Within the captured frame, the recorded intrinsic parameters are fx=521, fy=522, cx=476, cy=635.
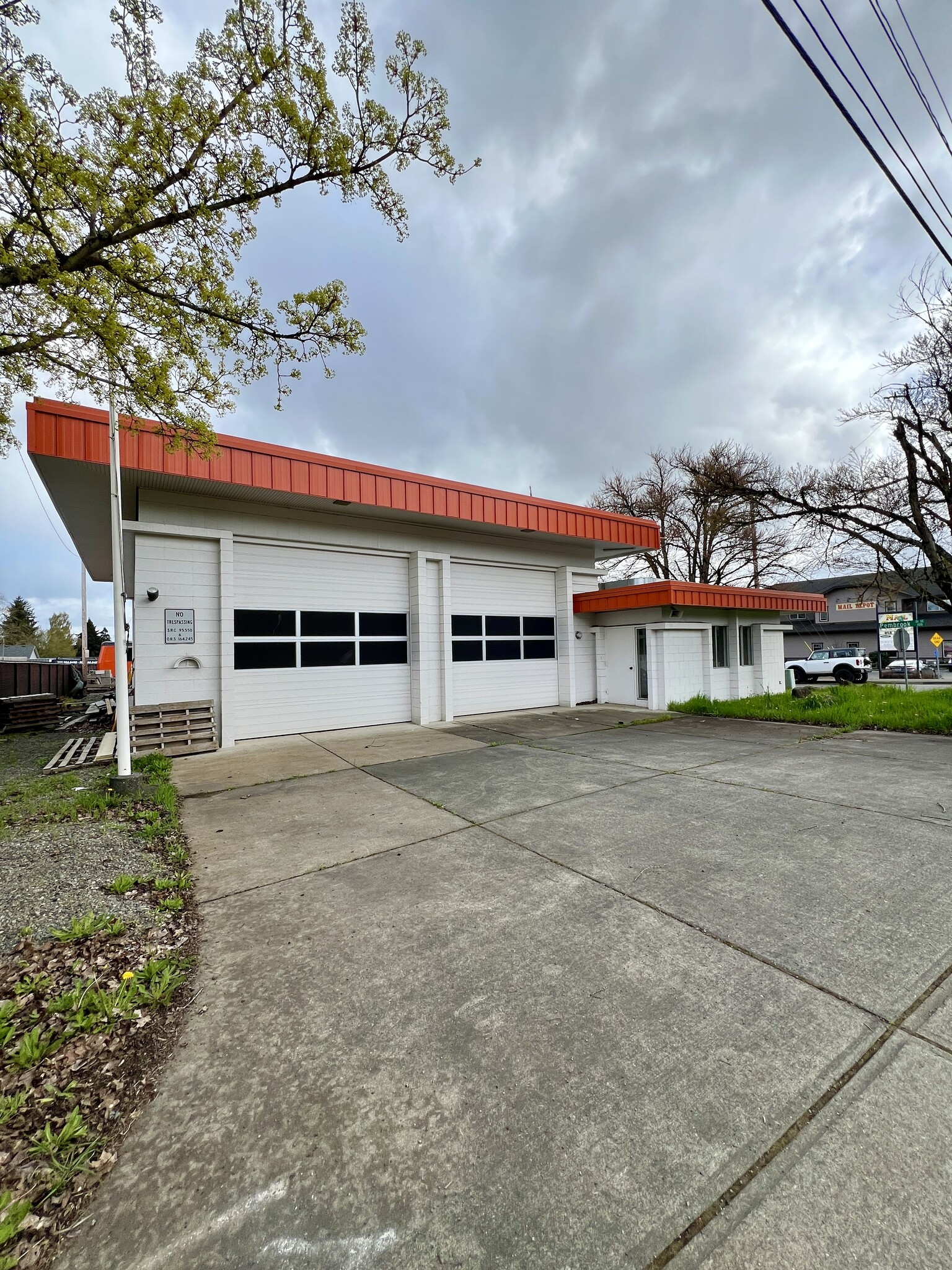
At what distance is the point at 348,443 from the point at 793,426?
14.5 m

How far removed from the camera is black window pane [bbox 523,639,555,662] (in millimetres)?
12812

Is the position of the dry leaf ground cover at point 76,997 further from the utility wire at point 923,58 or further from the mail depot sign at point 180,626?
the utility wire at point 923,58

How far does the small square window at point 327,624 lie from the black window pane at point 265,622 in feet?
0.64

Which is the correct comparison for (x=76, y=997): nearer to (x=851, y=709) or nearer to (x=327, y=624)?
(x=327, y=624)

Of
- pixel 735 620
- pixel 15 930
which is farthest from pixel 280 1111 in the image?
pixel 735 620

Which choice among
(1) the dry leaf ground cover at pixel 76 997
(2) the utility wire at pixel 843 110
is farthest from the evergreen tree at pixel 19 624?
(2) the utility wire at pixel 843 110

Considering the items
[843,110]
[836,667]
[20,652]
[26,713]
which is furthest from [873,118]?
[20,652]

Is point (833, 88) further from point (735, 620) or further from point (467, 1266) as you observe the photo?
point (735, 620)

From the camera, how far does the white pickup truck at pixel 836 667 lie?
75.6 feet

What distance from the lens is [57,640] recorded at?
50.2 metres

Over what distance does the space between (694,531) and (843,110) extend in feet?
76.2

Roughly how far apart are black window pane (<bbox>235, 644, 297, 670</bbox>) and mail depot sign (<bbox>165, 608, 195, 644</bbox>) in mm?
794

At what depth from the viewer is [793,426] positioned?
1714 centimetres

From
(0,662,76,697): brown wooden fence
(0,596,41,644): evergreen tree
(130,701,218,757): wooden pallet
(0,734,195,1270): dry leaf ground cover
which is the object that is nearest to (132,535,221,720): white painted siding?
(130,701,218,757): wooden pallet
